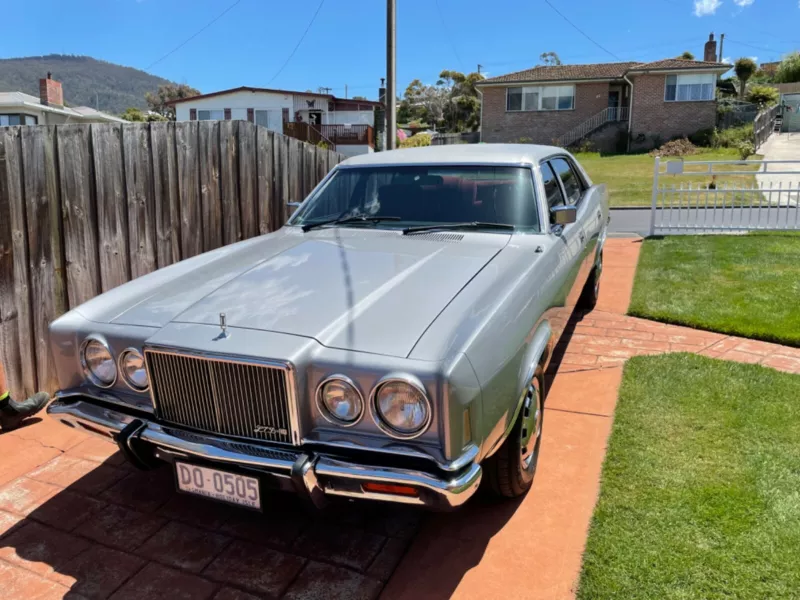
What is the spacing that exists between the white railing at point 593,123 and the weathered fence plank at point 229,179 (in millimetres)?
31263

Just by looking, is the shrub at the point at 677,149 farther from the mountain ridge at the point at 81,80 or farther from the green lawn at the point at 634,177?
the mountain ridge at the point at 81,80

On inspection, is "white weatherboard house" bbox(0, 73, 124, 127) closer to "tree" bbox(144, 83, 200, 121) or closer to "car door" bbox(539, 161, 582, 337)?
"car door" bbox(539, 161, 582, 337)

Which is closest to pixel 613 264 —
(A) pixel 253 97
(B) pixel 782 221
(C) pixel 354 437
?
(B) pixel 782 221

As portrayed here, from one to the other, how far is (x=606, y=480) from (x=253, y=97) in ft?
124

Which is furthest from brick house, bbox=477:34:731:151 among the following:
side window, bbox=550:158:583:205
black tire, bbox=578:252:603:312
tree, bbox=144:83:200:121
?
tree, bbox=144:83:200:121

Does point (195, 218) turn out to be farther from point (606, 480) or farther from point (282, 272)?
point (606, 480)

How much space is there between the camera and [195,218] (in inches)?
224

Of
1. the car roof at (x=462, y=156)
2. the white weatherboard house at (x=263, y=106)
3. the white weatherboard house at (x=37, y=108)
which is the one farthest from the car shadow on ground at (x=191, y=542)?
the white weatherboard house at (x=263, y=106)

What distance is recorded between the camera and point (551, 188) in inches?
178

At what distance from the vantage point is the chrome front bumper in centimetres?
238

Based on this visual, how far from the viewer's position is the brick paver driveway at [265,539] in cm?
273

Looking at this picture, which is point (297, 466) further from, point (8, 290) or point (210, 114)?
point (210, 114)

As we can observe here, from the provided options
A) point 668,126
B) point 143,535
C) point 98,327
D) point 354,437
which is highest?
point 668,126

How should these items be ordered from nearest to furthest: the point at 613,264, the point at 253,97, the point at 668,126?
the point at 613,264, the point at 668,126, the point at 253,97
